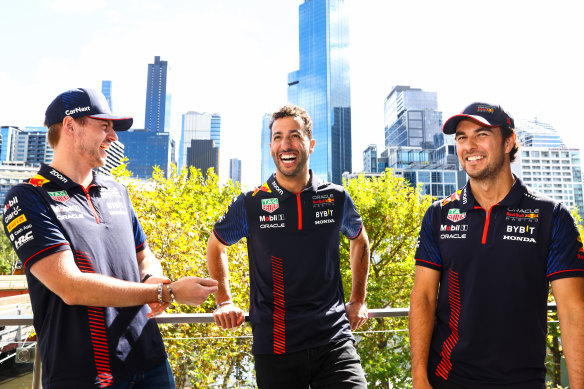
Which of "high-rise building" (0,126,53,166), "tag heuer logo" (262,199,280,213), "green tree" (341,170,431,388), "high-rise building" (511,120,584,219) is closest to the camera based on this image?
"tag heuer logo" (262,199,280,213)

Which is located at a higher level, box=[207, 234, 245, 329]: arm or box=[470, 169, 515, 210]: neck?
box=[470, 169, 515, 210]: neck

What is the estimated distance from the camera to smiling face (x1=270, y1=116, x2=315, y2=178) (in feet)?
8.79

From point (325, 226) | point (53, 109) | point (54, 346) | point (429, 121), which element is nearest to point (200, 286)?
point (54, 346)

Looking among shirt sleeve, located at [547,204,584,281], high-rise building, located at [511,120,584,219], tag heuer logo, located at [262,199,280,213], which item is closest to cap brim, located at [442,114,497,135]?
shirt sleeve, located at [547,204,584,281]

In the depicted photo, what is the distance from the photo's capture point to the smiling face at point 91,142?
2.09 m

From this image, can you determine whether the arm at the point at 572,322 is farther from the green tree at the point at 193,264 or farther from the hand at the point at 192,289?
the green tree at the point at 193,264

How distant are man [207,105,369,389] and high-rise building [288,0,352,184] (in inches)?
5444

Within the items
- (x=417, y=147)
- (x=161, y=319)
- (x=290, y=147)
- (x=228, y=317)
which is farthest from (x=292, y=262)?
(x=417, y=147)

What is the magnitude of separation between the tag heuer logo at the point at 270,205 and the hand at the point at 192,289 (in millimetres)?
757

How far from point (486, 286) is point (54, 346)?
6.52ft

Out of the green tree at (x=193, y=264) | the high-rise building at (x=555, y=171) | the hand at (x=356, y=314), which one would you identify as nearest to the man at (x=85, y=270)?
the green tree at (x=193, y=264)

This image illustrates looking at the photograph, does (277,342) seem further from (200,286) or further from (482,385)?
(482,385)

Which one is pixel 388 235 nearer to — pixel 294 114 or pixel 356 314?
pixel 356 314

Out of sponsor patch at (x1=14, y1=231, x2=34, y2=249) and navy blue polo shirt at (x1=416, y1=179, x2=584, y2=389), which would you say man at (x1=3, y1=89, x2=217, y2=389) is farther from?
navy blue polo shirt at (x1=416, y1=179, x2=584, y2=389)
